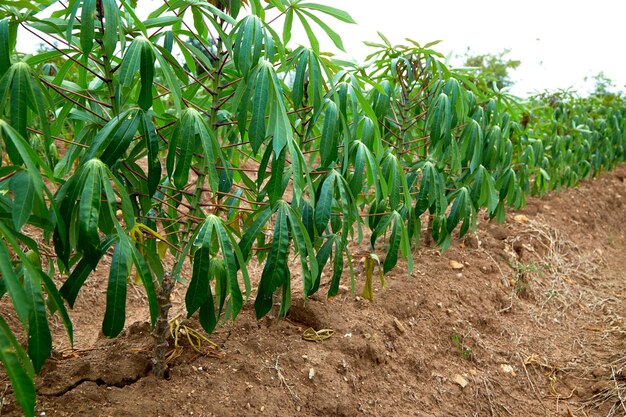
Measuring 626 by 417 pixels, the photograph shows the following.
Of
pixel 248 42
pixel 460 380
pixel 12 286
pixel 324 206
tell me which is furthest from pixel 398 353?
pixel 12 286

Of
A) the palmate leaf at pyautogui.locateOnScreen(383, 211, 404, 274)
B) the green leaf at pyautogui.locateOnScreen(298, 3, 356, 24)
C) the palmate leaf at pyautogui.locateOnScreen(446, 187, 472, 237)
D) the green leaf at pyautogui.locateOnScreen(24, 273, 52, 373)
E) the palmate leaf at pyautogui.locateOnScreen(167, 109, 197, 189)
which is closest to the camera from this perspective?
the green leaf at pyautogui.locateOnScreen(24, 273, 52, 373)

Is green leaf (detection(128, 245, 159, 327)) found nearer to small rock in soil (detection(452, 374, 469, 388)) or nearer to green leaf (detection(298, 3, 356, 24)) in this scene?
green leaf (detection(298, 3, 356, 24))

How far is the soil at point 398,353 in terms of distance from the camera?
68.1 inches

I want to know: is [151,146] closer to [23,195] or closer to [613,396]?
[23,195]

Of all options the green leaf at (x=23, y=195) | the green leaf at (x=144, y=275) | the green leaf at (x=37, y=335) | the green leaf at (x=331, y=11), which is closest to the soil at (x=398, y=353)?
the green leaf at (x=144, y=275)

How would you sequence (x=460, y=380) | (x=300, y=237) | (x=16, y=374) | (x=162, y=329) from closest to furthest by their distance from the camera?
(x=16, y=374) < (x=300, y=237) < (x=162, y=329) < (x=460, y=380)

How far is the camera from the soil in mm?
1729

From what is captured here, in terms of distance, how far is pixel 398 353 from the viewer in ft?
7.45

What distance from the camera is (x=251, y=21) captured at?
4.62ft

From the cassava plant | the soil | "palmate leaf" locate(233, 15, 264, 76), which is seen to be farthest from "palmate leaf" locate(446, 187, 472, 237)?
"palmate leaf" locate(233, 15, 264, 76)

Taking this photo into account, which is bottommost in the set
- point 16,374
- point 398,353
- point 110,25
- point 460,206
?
point 398,353

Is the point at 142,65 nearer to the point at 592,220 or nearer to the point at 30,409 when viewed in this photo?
the point at 30,409

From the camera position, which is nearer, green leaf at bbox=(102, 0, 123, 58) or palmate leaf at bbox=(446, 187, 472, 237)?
green leaf at bbox=(102, 0, 123, 58)

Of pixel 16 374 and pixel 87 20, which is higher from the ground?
pixel 87 20
